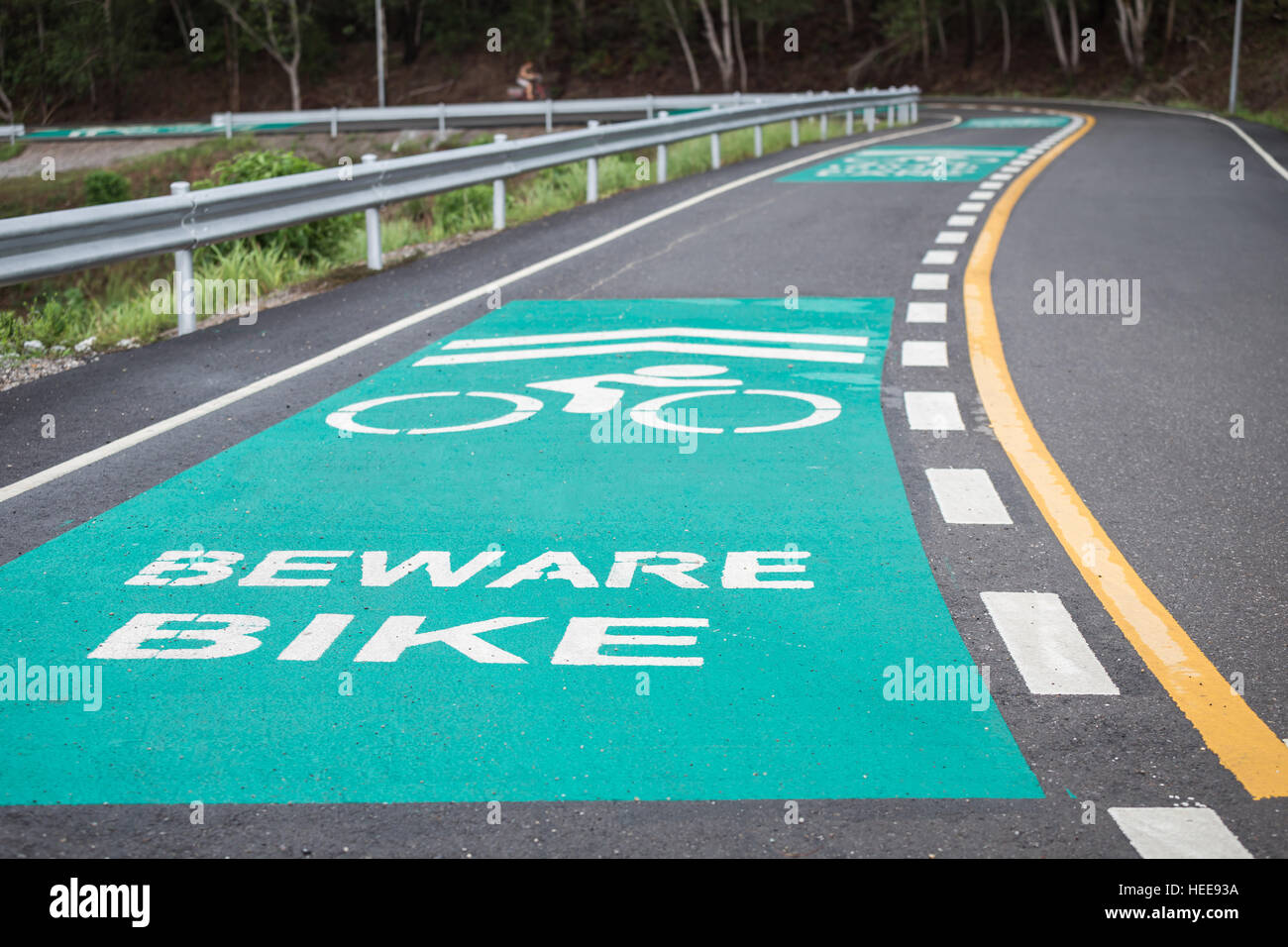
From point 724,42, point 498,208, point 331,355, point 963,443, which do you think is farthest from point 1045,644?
point 724,42

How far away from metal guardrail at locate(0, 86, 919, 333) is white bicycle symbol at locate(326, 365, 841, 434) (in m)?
2.79

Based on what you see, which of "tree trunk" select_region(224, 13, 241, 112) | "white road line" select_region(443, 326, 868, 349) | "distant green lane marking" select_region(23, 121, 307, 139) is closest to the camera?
"white road line" select_region(443, 326, 868, 349)

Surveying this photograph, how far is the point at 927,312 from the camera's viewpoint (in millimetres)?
11945

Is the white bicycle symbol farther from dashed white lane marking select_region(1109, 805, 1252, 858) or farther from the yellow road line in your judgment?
dashed white lane marking select_region(1109, 805, 1252, 858)

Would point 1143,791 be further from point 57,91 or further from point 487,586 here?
point 57,91

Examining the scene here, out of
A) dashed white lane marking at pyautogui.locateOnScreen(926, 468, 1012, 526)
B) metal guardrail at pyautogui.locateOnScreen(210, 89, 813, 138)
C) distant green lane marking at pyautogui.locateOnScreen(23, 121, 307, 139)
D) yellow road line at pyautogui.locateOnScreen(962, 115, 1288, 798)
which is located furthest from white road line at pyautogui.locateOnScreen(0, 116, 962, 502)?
distant green lane marking at pyautogui.locateOnScreen(23, 121, 307, 139)

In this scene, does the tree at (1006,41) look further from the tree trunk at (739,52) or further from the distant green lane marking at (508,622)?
the distant green lane marking at (508,622)

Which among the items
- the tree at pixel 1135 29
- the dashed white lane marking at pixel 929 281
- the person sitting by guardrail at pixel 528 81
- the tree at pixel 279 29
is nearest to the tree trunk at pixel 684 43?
the tree at pixel 279 29

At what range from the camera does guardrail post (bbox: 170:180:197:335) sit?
11766mm

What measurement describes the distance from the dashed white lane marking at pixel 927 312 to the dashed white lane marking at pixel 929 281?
2.77 ft

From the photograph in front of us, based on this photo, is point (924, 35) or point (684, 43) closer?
point (924, 35)

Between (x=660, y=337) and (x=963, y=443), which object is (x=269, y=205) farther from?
(x=963, y=443)

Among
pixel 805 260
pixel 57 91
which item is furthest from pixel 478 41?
pixel 805 260

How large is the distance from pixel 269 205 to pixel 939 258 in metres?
5.95
